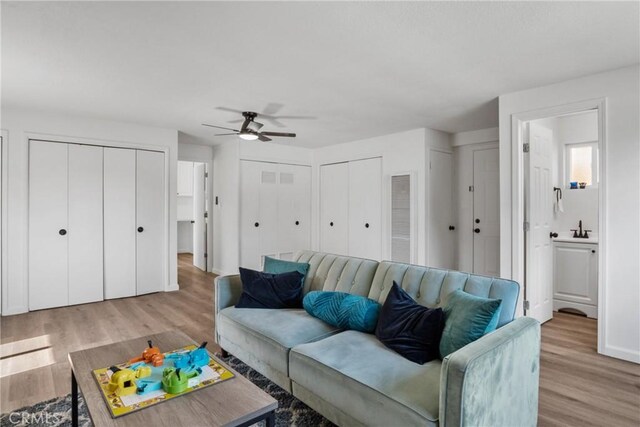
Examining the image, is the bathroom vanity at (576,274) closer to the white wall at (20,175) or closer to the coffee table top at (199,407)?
the coffee table top at (199,407)

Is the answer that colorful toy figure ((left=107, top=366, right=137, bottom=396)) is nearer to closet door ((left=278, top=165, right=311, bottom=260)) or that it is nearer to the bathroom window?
closet door ((left=278, top=165, right=311, bottom=260))

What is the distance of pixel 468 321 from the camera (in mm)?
1708

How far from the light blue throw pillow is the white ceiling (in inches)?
68.8

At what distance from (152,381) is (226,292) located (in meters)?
1.30

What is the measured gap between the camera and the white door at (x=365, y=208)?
18.2 ft

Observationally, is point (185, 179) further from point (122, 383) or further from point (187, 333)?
point (122, 383)

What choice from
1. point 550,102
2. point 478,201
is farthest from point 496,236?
point 550,102

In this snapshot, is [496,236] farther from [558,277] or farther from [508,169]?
[508,169]

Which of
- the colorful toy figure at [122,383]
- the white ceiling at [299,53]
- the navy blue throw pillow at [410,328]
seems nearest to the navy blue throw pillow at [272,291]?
the navy blue throw pillow at [410,328]

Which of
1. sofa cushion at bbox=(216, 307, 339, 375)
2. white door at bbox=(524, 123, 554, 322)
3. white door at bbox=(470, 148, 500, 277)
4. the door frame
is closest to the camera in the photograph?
sofa cushion at bbox=(216, 307, 339, 375)

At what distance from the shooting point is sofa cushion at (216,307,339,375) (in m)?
2.09

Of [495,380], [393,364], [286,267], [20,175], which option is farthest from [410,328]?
[20,175]

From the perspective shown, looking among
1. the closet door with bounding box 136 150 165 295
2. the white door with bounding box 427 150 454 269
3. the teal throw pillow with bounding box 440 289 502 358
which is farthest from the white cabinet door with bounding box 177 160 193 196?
the teal throw pillow with bounding box 440 289 502 358

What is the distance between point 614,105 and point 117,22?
3747 mm
